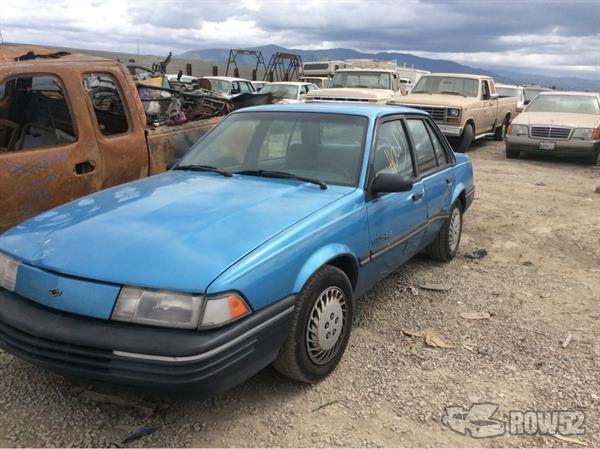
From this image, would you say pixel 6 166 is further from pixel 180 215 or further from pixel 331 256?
pixel 331 256

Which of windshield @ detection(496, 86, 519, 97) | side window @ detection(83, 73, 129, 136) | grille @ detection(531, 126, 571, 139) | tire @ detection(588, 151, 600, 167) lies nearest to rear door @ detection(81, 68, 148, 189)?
side window @ detection(83, 73, 129, 136)

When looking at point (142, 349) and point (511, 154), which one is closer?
point (142, 349)

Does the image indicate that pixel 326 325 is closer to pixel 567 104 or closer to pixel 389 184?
pixel 389 184

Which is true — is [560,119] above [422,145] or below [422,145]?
above

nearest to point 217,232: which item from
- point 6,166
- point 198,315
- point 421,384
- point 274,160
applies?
point 198,315

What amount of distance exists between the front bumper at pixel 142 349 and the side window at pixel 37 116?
85.3 inches

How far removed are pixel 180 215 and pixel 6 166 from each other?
1.76 metres

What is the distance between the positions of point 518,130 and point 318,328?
10487mm

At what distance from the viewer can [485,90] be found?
13.2m

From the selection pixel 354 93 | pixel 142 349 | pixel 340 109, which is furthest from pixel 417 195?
pixel 354 93

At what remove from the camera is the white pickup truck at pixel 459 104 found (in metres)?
11.5

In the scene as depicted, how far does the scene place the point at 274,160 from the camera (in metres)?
3.78

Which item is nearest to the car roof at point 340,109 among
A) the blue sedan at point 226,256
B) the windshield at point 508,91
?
the blue sedan at point 226,256

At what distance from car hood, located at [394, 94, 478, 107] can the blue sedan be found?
8.00 metres
